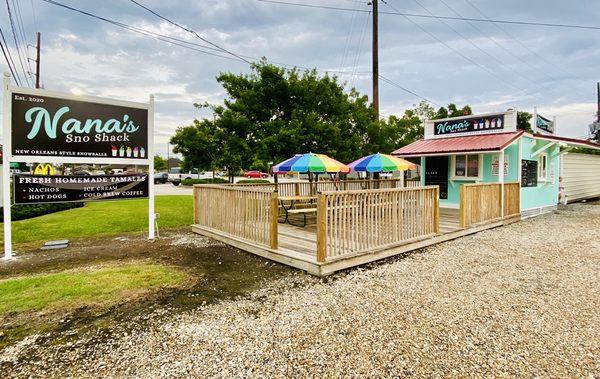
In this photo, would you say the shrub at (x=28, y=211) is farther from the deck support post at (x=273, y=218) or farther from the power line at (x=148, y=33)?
the deck support post at (x=273, y=218)

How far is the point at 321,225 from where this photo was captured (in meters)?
4.87

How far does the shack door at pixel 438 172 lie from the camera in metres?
11.6

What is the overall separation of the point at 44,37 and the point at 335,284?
3165cm

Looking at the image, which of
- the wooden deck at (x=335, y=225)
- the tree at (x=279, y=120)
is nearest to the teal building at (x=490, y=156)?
the wooden deck at (x=335, y=225)

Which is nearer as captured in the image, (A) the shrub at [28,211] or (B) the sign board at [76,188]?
(B) the sign board at [76,188]

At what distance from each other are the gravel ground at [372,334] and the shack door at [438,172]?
6.94 m

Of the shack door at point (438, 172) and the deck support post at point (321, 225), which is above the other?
the shack door at point (438, 172)

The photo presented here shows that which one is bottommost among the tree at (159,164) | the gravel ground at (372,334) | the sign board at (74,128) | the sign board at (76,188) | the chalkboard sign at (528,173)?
the gravel ground at (372,334)

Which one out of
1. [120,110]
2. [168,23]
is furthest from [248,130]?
[120,110]

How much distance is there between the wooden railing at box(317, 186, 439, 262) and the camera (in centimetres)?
498

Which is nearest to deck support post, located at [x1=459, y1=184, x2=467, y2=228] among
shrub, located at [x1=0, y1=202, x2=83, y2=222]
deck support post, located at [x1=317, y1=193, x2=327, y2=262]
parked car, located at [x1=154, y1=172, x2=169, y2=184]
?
deck support post, located at [x1=317, y1=193, x2=327, y2=262]

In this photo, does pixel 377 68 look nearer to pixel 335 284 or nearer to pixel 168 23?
pixel 168 23

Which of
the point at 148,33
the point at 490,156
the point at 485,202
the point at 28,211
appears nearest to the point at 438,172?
the point at 490,156

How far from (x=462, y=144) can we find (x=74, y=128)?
425 inches
